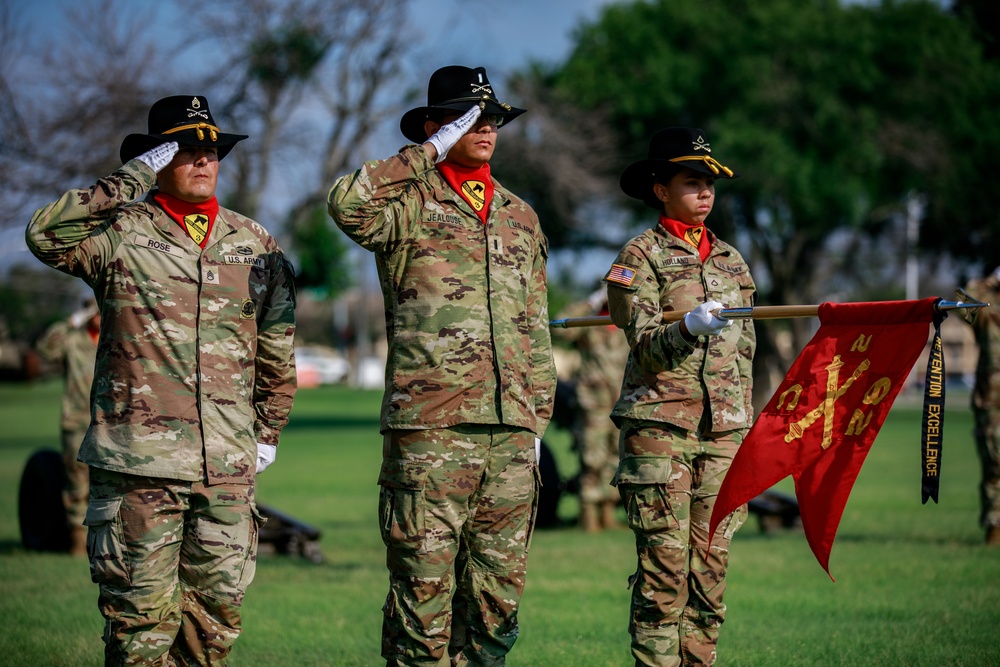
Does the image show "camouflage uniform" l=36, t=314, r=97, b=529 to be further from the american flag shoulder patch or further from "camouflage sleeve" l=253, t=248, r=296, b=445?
the american flag shoulder patch

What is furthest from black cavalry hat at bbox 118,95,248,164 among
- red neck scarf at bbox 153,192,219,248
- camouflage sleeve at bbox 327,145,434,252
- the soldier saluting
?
camouflage sleeve at bbox 327,145,434,252

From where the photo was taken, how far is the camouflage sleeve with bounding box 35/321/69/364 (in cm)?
1186

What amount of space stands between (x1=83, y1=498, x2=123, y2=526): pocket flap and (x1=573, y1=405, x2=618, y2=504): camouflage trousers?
829cm

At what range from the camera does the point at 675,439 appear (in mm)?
5754

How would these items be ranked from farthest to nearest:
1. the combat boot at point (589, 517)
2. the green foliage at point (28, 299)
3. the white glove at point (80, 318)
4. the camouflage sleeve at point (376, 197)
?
the green foliage at point (28, 299)
the combat boot at point (589, 517)
the white glove at point (80, 318)
the camouflage sleeve at point (376, 197)

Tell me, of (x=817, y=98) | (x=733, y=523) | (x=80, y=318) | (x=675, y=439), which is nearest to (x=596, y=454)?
(x=80, y=318)

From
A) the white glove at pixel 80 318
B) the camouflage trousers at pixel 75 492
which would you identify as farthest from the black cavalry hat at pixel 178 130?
the white glove at pixel 80 318

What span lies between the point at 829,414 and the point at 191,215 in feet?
10.4

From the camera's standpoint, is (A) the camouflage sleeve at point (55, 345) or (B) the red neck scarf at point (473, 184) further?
(A) the camouflage sleeve at point (55, 345)

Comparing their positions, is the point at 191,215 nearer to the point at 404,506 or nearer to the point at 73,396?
the point at 404,506

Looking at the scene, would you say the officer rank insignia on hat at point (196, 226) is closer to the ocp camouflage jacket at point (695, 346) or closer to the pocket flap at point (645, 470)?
the ocp camouflage jacket at point (695, 346)

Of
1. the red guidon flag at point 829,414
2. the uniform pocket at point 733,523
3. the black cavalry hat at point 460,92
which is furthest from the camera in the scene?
the uniform pocket at point 733,523

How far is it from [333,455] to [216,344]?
18377mm

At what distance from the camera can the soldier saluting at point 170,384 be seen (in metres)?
4.98
